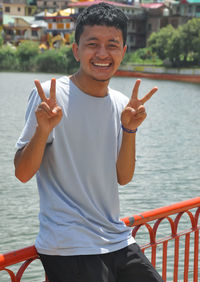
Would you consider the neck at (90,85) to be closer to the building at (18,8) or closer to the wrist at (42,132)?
the wrist at (42,132)

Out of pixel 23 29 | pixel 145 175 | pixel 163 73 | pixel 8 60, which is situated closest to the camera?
pixel 145 175

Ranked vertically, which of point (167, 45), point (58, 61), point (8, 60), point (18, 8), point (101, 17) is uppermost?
point (18, 8)

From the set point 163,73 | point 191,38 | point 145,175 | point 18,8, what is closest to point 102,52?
point 145,175

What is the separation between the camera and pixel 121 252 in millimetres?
2037

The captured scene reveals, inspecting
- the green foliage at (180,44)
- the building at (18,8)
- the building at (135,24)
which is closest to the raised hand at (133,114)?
the green foliage at (180,44)

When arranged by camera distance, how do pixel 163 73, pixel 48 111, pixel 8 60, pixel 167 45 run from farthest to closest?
pixel 8 60
pixel 163 73
pixel 167 45
pixel 48 111

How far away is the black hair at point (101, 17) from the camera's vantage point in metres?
2.08

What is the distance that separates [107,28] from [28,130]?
21.5 inches

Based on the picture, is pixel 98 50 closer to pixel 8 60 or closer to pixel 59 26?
pixel 8 60

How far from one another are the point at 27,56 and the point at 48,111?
64.1 meters

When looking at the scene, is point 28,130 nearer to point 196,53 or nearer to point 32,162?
point 32,162

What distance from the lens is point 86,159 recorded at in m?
2.01

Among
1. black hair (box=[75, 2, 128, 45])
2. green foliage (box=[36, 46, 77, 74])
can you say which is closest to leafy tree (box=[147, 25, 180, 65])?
green foliage (box=[36, 46, 77, 74])

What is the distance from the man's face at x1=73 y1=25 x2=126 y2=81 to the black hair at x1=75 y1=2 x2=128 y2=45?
0.02m
